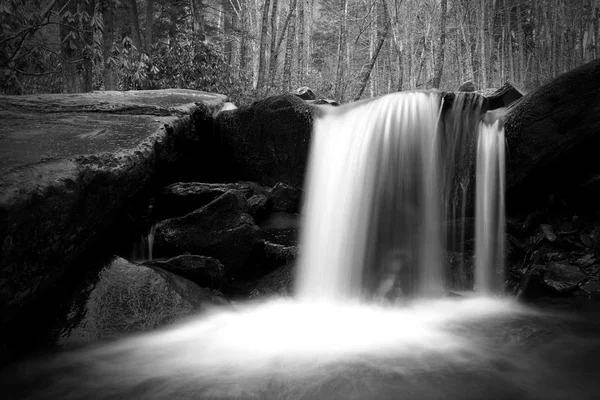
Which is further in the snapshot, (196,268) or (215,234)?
(215,234)

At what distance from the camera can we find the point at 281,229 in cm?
588

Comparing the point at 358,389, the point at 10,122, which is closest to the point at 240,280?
the point at 358,389

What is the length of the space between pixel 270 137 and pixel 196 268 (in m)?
2.95

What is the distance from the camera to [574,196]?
207 inches

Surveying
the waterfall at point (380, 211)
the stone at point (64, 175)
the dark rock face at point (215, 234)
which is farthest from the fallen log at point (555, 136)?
the stone at point (64, 175)

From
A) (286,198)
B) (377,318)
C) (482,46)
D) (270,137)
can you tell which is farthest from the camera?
(482,46)

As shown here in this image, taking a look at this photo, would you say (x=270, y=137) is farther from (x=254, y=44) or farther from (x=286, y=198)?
(x=254, y=44)

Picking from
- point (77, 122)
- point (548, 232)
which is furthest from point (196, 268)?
point (548, 232)

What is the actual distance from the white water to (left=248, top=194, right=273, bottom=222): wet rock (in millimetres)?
3036

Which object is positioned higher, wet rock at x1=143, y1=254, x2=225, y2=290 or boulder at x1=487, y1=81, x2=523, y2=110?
boulder at x1=487, y1=81, x2=523, y2=110

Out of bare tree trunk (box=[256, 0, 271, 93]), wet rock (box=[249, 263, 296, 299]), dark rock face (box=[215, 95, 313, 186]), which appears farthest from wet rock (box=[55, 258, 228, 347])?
bare tree trunk (box=[256, 0, 271, 93])

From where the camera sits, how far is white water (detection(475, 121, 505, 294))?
17.0 feet

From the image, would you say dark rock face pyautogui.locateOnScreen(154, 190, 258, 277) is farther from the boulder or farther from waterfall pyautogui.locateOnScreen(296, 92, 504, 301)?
the boulder

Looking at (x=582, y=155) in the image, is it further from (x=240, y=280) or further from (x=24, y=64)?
(x=24, y=64)
